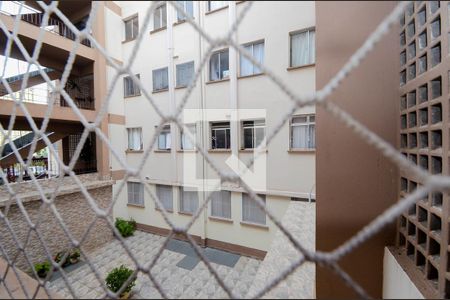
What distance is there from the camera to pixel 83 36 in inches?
13.2

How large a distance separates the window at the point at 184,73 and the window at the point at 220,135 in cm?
13

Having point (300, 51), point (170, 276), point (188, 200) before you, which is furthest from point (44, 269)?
point (300, 51)

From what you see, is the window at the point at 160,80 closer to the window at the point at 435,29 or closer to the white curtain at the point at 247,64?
the white curtain at the point at 247,64

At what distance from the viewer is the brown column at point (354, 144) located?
0.19 metres

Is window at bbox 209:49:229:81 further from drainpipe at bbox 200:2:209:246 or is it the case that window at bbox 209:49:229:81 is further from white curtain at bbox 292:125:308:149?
white curtain at bbox 292:125:308:149

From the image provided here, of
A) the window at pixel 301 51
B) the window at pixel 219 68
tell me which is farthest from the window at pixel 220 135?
the window at pixel 301 51

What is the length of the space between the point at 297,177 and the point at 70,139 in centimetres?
239

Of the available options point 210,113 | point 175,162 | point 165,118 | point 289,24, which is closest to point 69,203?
point 175,162

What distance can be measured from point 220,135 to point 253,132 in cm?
13

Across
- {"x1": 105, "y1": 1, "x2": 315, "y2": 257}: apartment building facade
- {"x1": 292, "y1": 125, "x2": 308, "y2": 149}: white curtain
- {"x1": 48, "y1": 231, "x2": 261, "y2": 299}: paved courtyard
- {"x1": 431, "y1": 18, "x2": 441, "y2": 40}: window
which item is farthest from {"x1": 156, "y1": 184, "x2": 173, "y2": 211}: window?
{"x1": 431, "y1": 18, "x2": 441, "y2": 40}: window

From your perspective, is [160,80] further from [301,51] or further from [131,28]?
[301,51]

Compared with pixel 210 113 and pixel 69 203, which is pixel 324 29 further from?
pixel 69 203

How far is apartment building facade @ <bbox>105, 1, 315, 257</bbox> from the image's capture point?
320mm

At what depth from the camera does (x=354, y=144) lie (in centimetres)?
22
